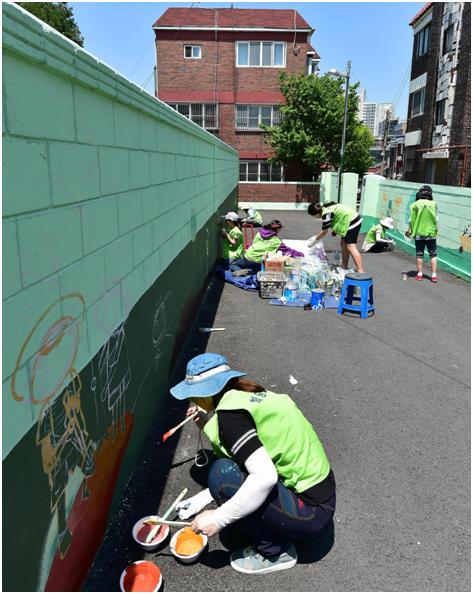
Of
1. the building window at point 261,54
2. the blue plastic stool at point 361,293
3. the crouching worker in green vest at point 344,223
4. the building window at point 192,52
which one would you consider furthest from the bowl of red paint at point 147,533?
the building window at point 261,54

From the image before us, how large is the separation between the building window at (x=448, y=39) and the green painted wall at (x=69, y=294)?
2298cm

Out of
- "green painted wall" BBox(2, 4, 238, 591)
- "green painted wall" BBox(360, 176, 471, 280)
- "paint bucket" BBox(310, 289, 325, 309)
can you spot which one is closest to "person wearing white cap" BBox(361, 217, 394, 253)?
"green painted wall" BBox(360, 176, 471, 280)

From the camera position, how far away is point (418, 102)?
27.2 m

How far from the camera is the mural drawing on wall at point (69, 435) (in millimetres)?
1876

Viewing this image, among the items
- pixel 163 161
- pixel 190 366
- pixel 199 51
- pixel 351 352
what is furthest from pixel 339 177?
pixel 190 366

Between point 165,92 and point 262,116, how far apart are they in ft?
20.1

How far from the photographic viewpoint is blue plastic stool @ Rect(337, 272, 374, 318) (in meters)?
7.23

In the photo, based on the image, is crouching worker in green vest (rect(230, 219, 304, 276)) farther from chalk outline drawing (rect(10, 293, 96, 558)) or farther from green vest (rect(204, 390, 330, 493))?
chalk outline drawing (rect(10, 293, 96, 558))

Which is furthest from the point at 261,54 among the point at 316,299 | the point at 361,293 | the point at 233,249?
the point at 361,293

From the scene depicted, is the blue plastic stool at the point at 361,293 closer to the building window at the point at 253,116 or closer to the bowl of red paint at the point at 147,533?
the bowl of red paint at the point at 147,533

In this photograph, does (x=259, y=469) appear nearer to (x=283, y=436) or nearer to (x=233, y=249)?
(x=283, y=436)

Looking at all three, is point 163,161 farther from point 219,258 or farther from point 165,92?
point 165,92

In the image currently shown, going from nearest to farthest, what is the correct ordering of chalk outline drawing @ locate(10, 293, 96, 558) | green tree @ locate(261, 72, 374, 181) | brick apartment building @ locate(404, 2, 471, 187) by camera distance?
chalk outline drawing @ locate(10, 293, 96, 558), brick apartment building @ locate(404, 2, 471, 187), green tree @ locate(261, 72, 374, 181)

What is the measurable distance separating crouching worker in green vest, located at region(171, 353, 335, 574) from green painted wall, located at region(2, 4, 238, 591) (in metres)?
0.57
